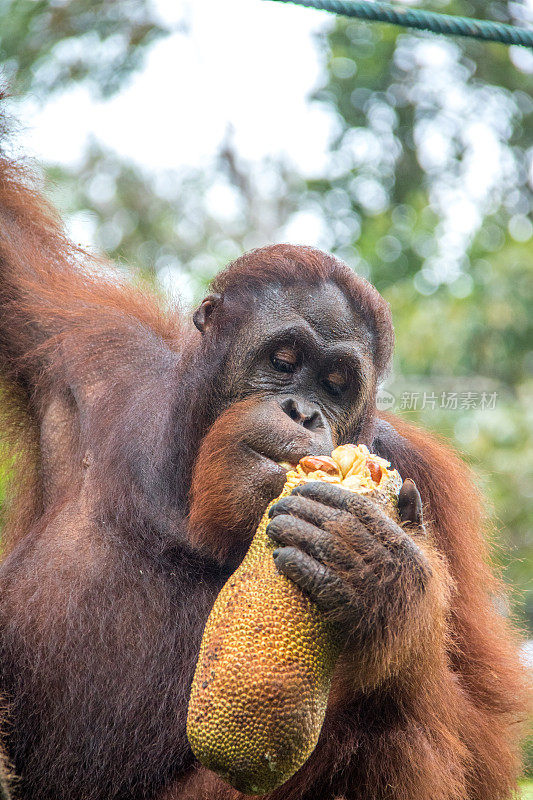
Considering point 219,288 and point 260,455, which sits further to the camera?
point 219,288

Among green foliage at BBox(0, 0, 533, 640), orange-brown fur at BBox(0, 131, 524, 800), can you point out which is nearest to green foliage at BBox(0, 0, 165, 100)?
green foliage at BBox(0, 0, 533, 640)

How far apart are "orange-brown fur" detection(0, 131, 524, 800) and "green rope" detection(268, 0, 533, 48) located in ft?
3.01

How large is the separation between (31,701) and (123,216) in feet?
40.7

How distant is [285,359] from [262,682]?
121 cm

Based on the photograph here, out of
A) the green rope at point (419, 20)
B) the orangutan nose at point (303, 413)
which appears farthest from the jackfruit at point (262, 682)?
the green rope at point (419, 20)

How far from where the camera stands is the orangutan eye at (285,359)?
290 cm

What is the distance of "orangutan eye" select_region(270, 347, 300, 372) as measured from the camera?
9.50 feet

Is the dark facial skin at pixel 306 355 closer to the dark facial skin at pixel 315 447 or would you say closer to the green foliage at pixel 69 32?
the dark facial skin at pixel 315 447

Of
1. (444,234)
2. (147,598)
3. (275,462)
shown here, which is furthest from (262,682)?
(444,234)

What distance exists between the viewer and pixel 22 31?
1012 cm

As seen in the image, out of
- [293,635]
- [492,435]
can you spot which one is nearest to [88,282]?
[293,635]

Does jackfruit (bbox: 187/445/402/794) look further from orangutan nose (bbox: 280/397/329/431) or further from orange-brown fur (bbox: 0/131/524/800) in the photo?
orangutan nose (bbox: 280/397/329/431)

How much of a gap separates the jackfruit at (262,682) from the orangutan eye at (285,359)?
2.88ft

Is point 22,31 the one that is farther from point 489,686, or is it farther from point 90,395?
point 489,686
